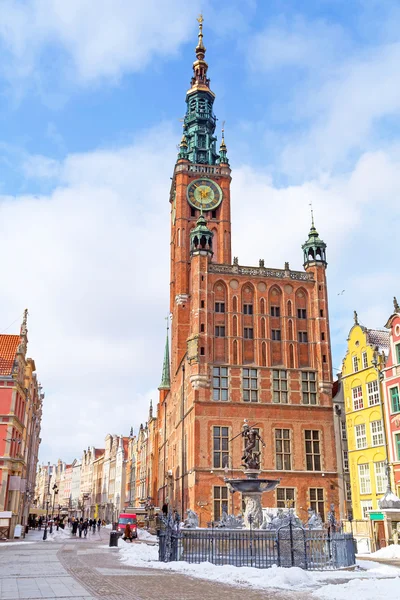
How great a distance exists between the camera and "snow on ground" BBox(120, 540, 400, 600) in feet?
45.8

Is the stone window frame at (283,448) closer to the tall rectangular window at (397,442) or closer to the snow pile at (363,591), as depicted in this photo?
the tall rectangular window at (397,442)

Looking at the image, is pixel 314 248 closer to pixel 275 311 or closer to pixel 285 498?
pixel 275 311

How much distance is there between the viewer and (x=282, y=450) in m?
47.1

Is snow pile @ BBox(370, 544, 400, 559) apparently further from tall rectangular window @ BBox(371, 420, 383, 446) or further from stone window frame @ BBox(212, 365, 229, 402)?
stone window frame @ BBox(212, 365, 229, 402)

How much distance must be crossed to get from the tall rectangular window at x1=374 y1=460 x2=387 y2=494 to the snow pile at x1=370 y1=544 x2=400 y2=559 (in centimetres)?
952

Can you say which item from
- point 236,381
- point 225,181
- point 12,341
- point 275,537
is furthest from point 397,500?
point 225,181

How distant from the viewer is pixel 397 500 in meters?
30.5

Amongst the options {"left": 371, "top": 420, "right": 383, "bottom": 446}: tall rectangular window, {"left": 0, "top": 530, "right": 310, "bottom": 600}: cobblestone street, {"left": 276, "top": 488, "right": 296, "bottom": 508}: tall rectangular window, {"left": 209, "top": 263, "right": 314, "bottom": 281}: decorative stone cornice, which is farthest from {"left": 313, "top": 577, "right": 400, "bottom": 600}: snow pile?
{"left": 209, "top": 263, "right": 314, "bottom": 281}: decorative stone cornice

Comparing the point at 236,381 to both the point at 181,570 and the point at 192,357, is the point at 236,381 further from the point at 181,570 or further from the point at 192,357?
the point at 181,570

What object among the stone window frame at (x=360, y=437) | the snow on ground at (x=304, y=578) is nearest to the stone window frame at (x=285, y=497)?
the stone window frame at (x=360, y=437)

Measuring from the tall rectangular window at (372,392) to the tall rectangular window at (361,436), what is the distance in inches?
74.9

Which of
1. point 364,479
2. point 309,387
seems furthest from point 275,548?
point 309,387

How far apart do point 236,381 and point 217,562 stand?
28.0 meters

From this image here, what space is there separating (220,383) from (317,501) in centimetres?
1186
